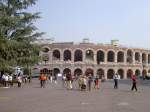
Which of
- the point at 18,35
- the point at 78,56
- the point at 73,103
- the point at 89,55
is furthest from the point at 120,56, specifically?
the point at 73,103

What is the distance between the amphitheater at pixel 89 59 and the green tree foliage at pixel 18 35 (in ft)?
168

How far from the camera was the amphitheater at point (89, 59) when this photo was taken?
102188 mm

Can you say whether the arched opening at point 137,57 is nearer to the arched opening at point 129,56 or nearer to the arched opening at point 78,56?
the arched opening at point 129,56

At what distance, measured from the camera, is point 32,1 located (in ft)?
158

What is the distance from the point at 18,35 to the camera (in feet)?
156

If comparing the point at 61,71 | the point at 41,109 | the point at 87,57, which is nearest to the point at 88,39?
the point at 87,57

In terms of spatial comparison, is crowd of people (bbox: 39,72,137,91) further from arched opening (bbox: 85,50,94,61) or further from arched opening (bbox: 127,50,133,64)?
arched opening (bbox: 127,50,133,64)

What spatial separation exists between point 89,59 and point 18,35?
58.4 m

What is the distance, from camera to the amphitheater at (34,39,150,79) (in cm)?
10219

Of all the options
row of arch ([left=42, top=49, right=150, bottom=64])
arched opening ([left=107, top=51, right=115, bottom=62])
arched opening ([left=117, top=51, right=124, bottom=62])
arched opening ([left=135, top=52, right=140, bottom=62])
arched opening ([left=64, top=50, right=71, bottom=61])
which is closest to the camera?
row of arch ([left=42, top=49, right=150, bottom=64])

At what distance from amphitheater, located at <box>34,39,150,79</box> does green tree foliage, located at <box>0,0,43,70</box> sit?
51073 mm

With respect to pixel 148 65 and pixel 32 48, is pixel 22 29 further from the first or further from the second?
pixel 148 65

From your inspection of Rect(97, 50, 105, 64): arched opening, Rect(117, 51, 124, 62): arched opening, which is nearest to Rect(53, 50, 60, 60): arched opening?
Rect(97, 50, 105, 64): arched opening

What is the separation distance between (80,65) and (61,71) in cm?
448
